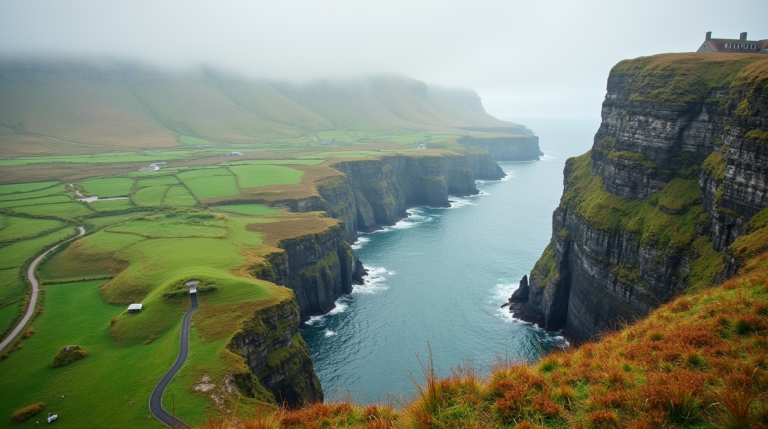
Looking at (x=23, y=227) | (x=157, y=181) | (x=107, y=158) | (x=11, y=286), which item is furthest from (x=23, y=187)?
(x=11, y=286)

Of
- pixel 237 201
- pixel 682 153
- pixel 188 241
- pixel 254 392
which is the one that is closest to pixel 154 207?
pixel 237 201

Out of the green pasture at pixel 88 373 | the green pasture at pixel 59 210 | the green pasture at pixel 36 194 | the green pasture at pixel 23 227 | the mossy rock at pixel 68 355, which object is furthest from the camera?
the green pasture at pixel 36 194

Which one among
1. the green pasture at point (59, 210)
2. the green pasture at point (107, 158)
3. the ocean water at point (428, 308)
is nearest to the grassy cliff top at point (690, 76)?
the ocean water at point (428, 308)

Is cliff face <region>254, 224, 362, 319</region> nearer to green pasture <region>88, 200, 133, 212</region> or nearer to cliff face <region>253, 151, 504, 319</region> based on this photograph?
cliff face <region>253, 151, 504, 319</region>

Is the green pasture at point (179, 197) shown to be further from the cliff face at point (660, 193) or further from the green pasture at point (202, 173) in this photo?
the cliff face at point (660, 193)

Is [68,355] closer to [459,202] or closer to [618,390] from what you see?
[618,390]

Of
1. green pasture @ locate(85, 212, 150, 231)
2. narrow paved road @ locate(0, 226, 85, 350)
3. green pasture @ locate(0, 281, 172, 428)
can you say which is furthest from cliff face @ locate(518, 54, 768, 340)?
green pasture @ locate(85, 212, 150, 231)

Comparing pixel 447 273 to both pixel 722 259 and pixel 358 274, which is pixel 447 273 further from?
pixel 722 259
